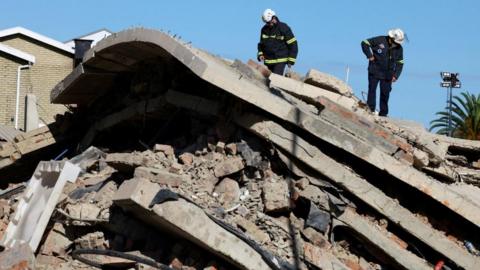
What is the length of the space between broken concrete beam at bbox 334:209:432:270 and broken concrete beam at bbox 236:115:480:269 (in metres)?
0.22

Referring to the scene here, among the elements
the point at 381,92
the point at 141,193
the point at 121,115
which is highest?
the point at 381,92

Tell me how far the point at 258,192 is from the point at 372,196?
1.35 meters

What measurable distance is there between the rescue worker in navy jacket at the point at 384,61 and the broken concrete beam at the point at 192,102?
3.18 meters

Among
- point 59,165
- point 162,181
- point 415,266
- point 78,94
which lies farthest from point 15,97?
point 415,266

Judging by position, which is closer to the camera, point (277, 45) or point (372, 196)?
point (372, 196)

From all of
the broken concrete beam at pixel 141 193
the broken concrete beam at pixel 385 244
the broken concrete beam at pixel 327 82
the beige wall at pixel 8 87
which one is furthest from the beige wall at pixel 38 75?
the broken concrete beam at pixel 385 244

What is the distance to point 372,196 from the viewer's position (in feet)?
34.6

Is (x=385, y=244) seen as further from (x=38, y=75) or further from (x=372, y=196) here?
(x=38, y=75)

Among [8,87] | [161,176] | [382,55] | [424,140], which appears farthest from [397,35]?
[8,87]

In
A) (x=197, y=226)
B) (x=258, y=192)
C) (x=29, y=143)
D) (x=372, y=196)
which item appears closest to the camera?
(x=197, y=226)

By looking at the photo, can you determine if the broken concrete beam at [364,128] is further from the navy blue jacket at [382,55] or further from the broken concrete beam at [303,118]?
the navy blue jacket at [382,55]

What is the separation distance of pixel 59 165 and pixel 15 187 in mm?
2496

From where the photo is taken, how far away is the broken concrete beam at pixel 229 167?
11195 millimetres

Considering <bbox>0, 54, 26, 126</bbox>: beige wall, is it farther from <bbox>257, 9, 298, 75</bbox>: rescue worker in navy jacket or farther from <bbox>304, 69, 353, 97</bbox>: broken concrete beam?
<bbox>304, 69, 353, 97</bbox>: broken concrete beam
